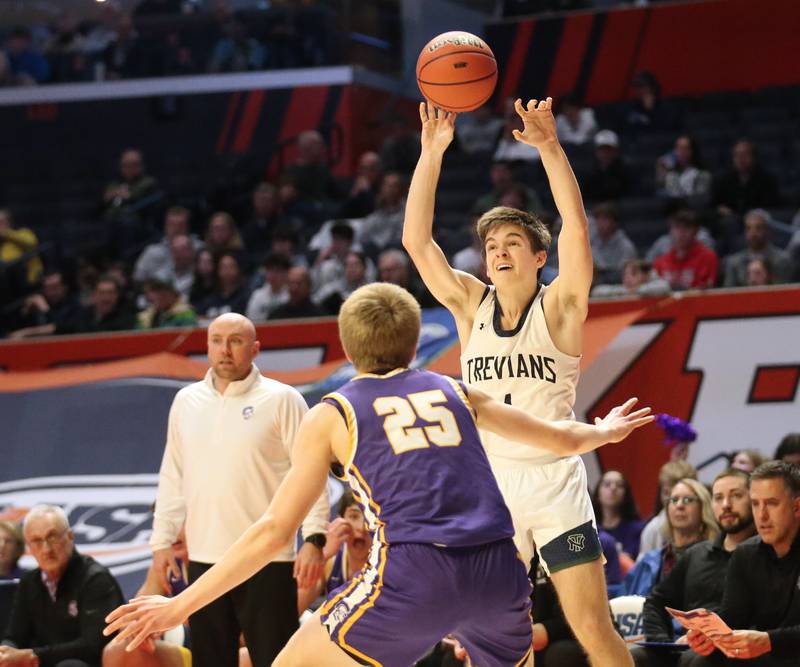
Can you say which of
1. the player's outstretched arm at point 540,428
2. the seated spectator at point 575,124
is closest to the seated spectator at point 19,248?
the seated spectator at point 575,124

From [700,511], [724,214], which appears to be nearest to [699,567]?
[700,511]

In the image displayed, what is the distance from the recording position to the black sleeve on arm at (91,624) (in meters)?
7.30

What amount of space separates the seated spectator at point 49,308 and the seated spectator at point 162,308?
3.26 ft

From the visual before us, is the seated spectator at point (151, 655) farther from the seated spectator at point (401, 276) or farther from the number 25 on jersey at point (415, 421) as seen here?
the seated spectator at point (401, 276)

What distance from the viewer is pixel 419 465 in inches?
158

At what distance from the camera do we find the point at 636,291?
1029cm

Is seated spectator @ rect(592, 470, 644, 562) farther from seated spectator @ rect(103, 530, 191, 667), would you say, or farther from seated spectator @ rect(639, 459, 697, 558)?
seated spectator @ rect(103, 530, 191, 667)

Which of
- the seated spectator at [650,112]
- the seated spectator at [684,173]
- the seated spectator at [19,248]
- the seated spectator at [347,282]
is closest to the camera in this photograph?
the seated spectator at [347,282]

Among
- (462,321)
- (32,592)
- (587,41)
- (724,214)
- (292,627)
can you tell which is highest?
(587,41)

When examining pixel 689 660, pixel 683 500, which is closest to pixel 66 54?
pixel 683 500

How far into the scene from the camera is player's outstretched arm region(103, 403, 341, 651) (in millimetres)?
3910

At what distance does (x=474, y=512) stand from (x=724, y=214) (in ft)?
28.9

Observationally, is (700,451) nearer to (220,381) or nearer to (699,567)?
(699,567)

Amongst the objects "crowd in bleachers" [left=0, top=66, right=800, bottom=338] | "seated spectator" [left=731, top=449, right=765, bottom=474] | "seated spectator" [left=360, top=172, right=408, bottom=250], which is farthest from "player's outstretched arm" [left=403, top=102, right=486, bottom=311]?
"seated spectator" [left=360, top=172, right=408, bottom=250]
